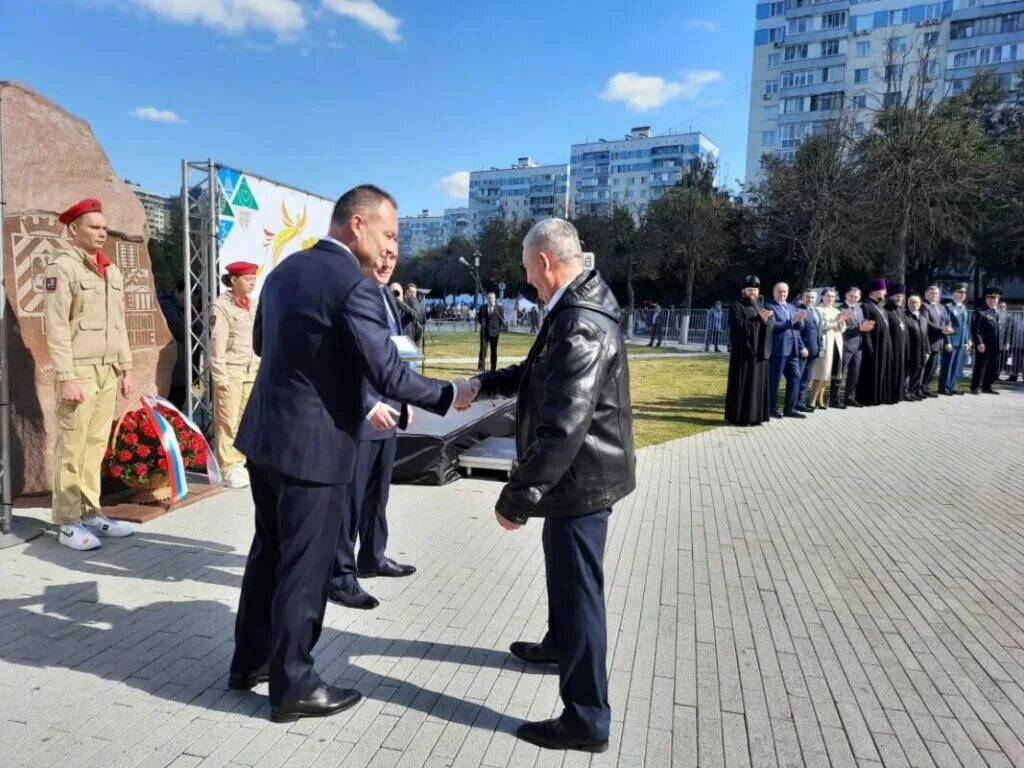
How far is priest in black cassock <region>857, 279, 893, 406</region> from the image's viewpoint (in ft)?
43.9

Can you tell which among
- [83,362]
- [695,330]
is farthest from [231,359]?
[695,330]

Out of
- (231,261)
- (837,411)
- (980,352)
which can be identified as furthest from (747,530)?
(980,352)

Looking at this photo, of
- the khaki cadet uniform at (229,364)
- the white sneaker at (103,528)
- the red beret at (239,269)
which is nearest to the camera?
the white sneaker at (103,528)

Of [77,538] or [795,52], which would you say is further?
[795,52]

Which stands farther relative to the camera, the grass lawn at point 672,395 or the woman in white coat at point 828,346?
the woman in white coat at point 828,346

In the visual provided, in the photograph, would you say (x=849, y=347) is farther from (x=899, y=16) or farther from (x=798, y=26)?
(x=798, y=26)

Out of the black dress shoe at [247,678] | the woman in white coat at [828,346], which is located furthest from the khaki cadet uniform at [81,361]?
the woman in white coat at [828,346]

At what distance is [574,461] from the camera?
108 inches

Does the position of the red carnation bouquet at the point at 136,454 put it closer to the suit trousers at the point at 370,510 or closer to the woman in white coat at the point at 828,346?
the suit trousers at the point at 370,510

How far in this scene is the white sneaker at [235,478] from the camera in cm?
668

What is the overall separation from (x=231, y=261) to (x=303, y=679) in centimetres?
563

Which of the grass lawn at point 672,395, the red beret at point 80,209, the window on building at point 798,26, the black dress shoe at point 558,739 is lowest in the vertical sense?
the grass lawn at point 672,395

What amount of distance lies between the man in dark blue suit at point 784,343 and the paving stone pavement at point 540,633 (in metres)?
5.35

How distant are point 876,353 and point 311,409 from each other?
13.3 metres
